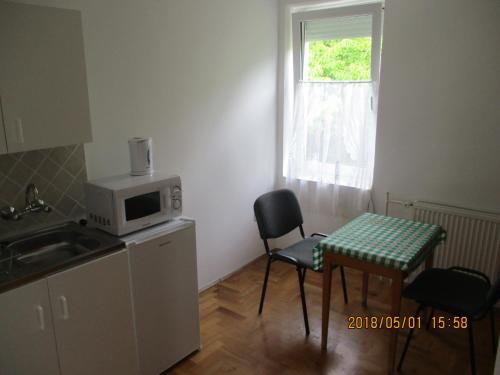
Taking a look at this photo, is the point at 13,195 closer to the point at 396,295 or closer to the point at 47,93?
the point at 47,93

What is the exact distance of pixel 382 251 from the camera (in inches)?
90.7

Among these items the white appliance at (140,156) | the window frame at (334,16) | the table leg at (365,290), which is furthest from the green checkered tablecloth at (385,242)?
the window frame at (334,16)

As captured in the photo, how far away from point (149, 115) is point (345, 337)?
1978 millimetres

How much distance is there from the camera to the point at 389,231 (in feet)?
8.70

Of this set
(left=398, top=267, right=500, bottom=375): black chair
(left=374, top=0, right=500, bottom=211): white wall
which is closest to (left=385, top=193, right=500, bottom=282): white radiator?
(left=374, top=0, right=500, bottom=211): white wall

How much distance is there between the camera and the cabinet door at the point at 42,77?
1811 millimetres

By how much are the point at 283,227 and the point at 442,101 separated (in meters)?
1.49

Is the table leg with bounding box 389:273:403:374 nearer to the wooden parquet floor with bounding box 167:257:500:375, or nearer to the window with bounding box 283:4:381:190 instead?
the wooden parquet floor with bounding box 167:257:500:375

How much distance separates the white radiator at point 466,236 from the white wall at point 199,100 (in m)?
1.49

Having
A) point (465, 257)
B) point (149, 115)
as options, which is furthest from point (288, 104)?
point (465, 257)

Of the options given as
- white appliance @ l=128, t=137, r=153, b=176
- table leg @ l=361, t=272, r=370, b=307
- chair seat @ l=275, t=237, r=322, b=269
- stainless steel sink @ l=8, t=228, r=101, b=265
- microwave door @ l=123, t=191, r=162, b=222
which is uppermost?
white appliance @ l=128, t=137, r=153, b=176

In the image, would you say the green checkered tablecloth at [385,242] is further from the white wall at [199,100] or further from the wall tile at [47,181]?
the wall tile at [47,181]

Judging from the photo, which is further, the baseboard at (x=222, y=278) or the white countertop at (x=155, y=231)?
the baseboard at (x=222, y=278)

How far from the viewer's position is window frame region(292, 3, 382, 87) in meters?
3.22
